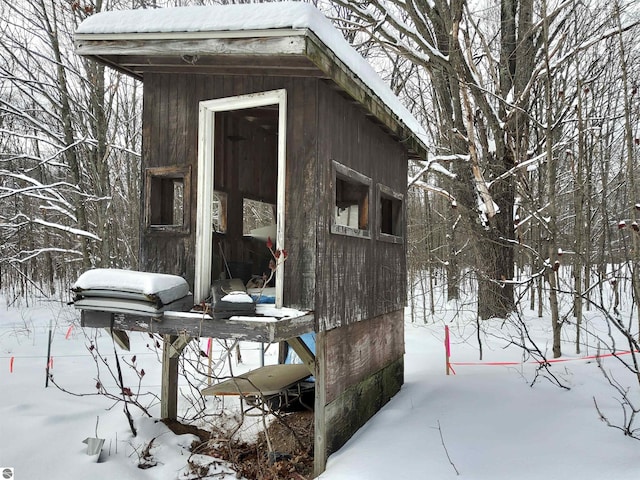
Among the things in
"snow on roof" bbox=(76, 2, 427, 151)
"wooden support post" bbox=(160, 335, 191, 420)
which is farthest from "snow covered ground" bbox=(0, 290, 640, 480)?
"snow on roof" bbox=(76, 2, 427, 151)

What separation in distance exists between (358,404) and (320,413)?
1.13 metres

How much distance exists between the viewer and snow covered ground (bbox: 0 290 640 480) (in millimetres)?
4387

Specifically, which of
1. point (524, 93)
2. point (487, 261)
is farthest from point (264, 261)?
point (524, 93)

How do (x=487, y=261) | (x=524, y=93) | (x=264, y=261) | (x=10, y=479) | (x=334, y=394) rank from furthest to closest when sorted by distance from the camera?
(x=487, y=261) → (x=524, y=93) → (x=264, y=261) → (x=334, y=394) → (x=10, y=479)

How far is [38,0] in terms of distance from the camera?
39.1 ft

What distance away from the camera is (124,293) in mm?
4188

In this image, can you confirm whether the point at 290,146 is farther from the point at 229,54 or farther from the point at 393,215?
the point at 393,215

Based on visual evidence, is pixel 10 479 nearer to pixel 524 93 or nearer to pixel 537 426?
pixel 537 426

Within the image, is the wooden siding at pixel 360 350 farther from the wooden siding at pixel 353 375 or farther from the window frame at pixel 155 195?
the window frame at pixel 155 195

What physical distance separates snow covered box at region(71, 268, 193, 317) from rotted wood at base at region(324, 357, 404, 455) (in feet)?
Answer: 6.44

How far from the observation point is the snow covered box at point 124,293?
13.6ft

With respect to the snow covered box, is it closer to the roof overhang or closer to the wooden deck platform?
the wooden deck platform

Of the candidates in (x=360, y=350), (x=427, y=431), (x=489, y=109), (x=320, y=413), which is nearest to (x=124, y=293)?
(x=320, y=413)

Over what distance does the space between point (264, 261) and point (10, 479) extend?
4112 mm
